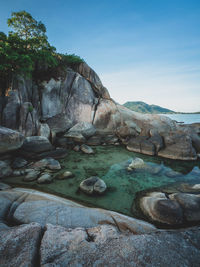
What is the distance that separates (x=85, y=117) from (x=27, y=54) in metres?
8.35

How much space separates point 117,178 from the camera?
6.12 meters

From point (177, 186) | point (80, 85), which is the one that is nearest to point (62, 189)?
point (177, 186)

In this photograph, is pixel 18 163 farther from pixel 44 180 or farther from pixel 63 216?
pixel 63 216

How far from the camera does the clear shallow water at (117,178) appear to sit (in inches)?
177

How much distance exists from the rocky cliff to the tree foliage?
2.89 feet

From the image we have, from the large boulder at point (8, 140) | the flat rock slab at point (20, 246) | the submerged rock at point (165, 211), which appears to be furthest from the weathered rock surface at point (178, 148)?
the large boulder at point (8, 140)

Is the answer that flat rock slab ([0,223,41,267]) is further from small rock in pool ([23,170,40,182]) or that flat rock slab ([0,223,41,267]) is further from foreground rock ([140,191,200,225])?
small rock in pool ([23,170,40,182])

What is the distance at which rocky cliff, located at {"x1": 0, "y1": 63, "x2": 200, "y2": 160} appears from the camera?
9086 mm

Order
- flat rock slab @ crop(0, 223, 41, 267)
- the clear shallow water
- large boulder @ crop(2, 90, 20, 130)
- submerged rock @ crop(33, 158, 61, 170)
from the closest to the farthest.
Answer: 1. flat rock slab @ crop(0, 223, 41, 267)
2. the clear shallow water
3. submerged rock @ crop(33, 158, 61, 170)
4. large boulder @ crop(2, 90, 20, 130)

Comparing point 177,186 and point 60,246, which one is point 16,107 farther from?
point 177,186

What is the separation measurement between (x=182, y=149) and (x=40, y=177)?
10.5m

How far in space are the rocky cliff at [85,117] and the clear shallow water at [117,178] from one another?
2.07 m

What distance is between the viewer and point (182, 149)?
29.5 feet

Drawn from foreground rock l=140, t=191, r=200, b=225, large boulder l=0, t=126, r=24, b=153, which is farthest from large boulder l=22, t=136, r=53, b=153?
foreground rock l=140, t=191, r=200, b=225
